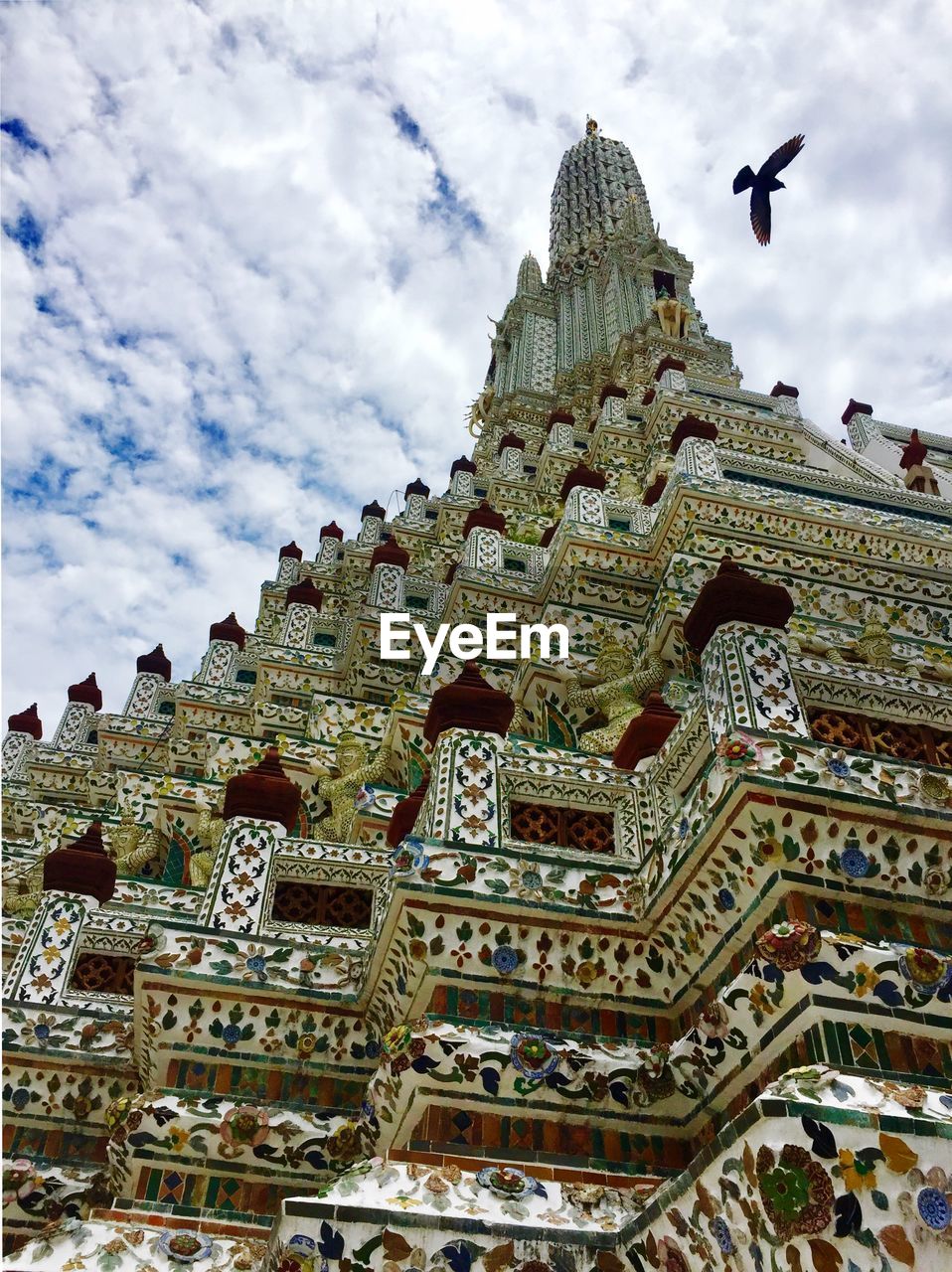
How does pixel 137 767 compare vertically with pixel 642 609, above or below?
above

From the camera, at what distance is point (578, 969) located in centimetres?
552

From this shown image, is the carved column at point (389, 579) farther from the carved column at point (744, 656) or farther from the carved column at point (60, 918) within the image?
the carved column at point (744, 656)

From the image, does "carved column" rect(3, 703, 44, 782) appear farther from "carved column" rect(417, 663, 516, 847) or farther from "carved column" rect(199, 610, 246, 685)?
"carved column" rect(417, 663, 516, 847)

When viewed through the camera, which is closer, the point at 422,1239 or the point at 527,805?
the point at 422,1239

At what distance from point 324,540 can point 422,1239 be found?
23.0 metres

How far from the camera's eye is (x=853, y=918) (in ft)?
15.5

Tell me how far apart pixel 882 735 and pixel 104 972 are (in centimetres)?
621

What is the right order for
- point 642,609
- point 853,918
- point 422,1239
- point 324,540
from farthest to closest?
point 324,540 < point 642,609 < point 853,918 < point 422,1239

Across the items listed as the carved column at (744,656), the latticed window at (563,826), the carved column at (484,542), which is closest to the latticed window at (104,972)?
the latticed window at (563,826)

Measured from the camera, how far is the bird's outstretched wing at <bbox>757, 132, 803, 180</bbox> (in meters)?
12.0

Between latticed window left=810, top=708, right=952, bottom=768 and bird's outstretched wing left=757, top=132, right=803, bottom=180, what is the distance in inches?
323

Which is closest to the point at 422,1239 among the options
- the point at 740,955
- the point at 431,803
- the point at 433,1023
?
the point at 433,1023

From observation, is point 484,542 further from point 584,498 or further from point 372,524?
point 372,524

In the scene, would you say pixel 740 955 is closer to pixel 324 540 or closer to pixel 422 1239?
pixel 422 1239
